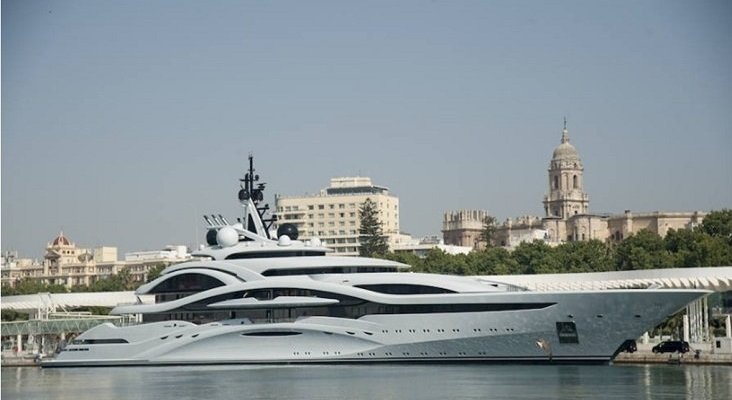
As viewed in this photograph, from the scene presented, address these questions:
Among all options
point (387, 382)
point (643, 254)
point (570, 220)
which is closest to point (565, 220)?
point (570, 220)

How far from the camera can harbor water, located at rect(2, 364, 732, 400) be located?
33.7 m

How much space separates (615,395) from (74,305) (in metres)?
46.3

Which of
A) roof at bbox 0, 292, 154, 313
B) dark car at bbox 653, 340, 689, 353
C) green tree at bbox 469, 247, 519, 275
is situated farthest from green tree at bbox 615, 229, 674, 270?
roof at bbox 0, 292, 154, 313

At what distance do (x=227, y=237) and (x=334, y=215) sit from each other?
10401 centimetres

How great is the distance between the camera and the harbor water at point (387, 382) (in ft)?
111

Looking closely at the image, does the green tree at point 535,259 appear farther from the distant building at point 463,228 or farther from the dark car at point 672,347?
the distant building at point 463,228

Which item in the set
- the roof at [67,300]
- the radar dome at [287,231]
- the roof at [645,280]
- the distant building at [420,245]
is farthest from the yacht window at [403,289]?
the distant building at [420,245]

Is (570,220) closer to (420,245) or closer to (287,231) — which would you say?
(420,245)

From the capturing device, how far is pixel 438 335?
43.5 m

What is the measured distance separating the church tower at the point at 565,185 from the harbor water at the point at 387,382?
121 meters

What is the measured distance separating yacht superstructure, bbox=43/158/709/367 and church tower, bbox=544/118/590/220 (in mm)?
118143

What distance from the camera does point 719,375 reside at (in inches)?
1542

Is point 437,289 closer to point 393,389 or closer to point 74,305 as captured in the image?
point 393,389

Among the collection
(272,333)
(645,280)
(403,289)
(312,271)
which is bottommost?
(272,333)
